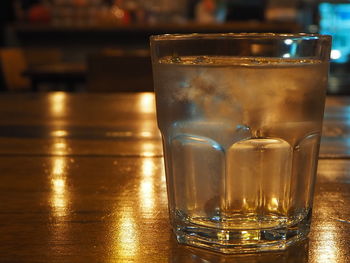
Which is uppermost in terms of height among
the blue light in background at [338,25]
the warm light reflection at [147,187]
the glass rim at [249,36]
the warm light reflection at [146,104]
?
the glass rim at [249,36]

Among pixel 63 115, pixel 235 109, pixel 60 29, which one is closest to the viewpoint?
pixel 235 109

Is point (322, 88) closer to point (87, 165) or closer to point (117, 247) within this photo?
point (117, 247)

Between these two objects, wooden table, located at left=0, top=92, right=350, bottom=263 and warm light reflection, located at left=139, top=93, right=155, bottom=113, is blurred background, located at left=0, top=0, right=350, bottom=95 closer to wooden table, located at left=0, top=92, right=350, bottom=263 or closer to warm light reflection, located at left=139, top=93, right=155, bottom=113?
warm light reflection, located at left=139, top=93, right=155, bottom=113

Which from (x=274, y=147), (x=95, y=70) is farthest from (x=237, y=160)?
(x=95, y=70)

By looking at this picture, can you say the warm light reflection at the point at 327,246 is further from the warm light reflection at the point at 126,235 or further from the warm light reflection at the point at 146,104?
the warm light reflection at the point at 146,104

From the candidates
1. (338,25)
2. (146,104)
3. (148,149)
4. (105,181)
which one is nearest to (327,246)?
(105,181)

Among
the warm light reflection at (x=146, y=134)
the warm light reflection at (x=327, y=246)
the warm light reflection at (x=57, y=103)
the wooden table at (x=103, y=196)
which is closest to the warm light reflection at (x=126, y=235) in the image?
the wooden table at (x=103, y=196)
